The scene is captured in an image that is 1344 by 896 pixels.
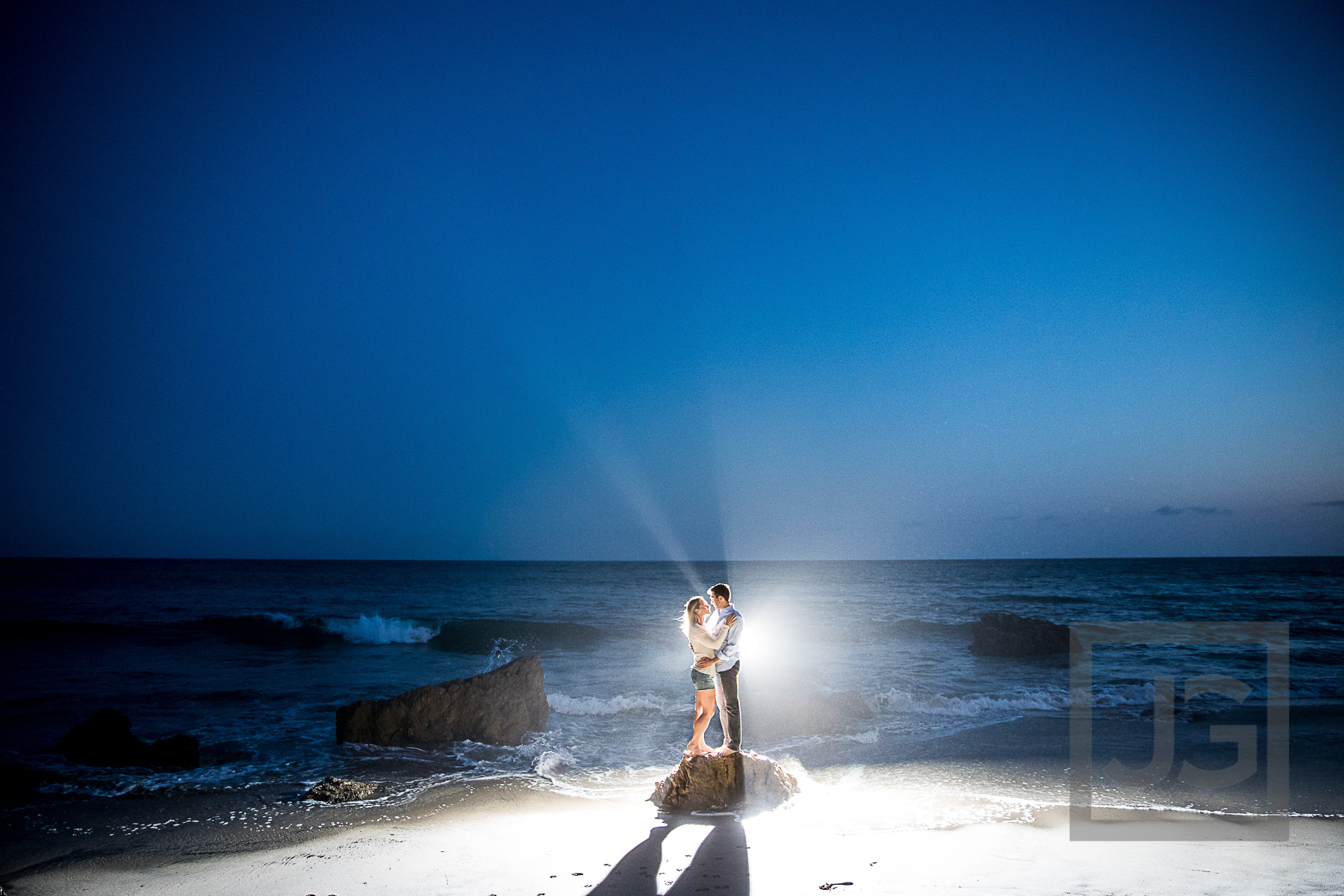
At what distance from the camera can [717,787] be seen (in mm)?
6371

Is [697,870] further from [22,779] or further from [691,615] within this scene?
[22,779]

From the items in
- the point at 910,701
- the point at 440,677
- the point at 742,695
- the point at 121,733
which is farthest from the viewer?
the point at 440,677

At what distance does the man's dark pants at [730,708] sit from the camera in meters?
6.63

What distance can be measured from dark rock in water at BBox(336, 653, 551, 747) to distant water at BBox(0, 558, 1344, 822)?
10.4 inches

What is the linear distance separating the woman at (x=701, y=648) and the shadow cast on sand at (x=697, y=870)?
0.97m

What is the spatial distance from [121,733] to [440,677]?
7.67m

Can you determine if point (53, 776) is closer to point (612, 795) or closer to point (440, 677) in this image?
point (612, 795)

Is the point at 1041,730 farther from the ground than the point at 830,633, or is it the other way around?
the point at 1041,730

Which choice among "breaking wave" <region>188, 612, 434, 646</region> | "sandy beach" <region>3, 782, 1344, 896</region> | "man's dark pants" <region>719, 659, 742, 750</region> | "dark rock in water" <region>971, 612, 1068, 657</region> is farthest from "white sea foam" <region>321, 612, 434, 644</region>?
"man's dark pants" <region>719, 659, 742, 750</region>

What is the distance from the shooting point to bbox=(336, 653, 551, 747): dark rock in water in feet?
31.3

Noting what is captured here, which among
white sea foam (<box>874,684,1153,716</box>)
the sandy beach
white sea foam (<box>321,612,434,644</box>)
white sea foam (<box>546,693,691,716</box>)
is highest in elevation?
the sandy beach

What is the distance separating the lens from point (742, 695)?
13.6 metres

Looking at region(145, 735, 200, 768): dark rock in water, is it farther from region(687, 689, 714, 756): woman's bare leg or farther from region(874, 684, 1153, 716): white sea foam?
region(874, 684, 1153, 716): white sea foam

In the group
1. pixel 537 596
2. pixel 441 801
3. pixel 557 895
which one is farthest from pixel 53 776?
pixel 537 596
